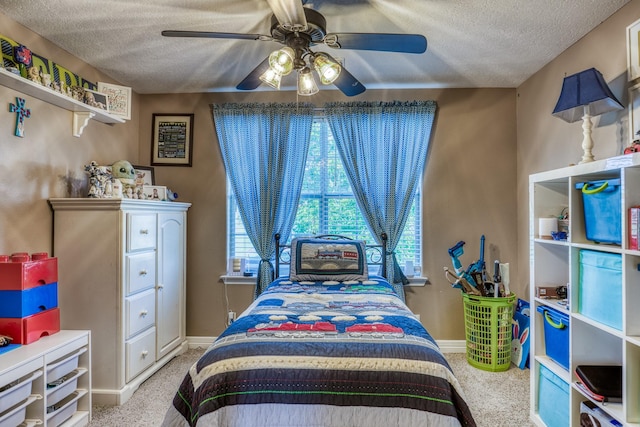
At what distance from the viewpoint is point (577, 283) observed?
1898 mm

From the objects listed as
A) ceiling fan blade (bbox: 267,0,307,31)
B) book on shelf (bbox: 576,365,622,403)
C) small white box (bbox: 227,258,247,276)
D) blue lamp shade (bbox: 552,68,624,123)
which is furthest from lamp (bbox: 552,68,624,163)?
small white box (bbox: 227,258,247,276)

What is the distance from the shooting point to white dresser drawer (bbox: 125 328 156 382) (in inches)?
99.1

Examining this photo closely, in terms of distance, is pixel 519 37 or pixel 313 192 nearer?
pixel 519 37

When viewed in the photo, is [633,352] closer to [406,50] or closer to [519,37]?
[406,50]

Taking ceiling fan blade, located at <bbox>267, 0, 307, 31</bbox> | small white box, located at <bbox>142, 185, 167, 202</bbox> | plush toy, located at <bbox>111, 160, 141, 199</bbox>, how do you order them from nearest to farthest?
1. ceiling fan blade, located at <bbox>267, 0, 307, 31</bbox>
2. plush toy, located at <bbox>111, 160, 141, 199</bbox>
3. small white box, located at <bbox>142, 185, 167, 202</bbox>

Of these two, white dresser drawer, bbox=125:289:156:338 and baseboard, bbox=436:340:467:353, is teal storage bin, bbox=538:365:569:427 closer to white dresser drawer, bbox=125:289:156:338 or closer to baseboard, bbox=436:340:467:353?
baseboard, bbox=436:340:467:353

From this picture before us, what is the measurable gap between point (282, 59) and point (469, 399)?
2476 mm

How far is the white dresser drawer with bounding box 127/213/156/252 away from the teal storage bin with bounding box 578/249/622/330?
273 centimetres

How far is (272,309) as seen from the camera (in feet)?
6.86

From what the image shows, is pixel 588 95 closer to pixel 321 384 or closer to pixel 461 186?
pixel 461 186

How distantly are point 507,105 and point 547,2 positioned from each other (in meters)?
1.44

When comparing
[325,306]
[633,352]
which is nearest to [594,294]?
[633,352]

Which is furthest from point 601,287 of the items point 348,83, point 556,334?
point 348,83

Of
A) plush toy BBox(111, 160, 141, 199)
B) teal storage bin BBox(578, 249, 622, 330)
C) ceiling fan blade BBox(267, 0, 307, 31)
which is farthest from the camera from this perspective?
plush toy BBox(111, 160, 141, 199)
